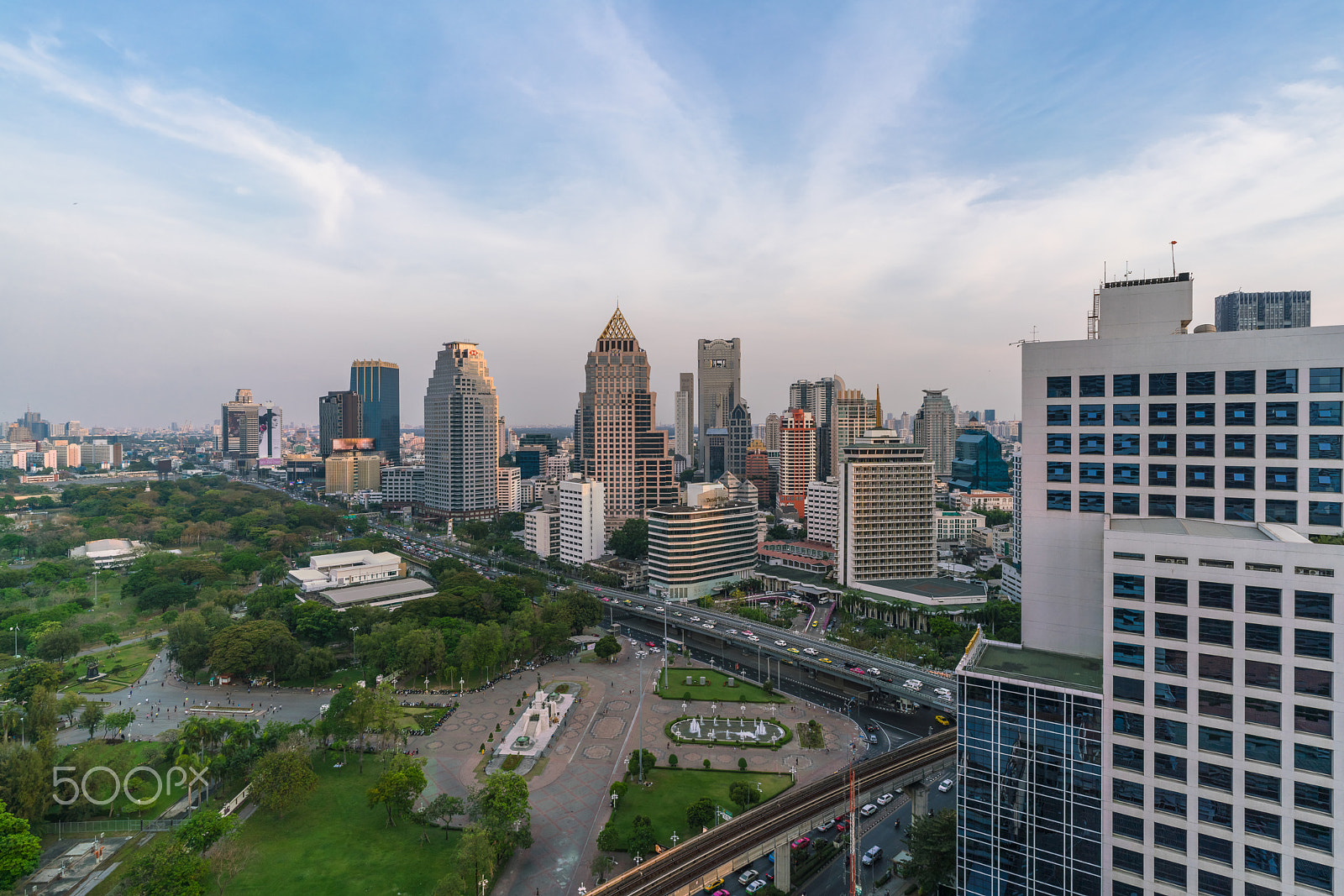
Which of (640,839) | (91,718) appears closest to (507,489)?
(91,718)

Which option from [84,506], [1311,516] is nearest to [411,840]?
[1311,516]

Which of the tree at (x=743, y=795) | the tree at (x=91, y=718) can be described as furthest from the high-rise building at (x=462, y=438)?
the tree at (x=743, y=795)

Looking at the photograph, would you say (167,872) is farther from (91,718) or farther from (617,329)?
(617,329)

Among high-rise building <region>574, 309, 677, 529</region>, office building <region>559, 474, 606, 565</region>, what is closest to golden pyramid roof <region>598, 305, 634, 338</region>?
high-rise building <region>574, 309, 677, 529</region>

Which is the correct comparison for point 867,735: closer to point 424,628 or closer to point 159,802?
point 424,628

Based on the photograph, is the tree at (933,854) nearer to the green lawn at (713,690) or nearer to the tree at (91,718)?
the green lawn at (713,690)

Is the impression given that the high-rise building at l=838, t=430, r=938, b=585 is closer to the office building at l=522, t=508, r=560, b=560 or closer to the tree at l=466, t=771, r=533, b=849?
the office building at l=522, t=508, r=560, b=560
